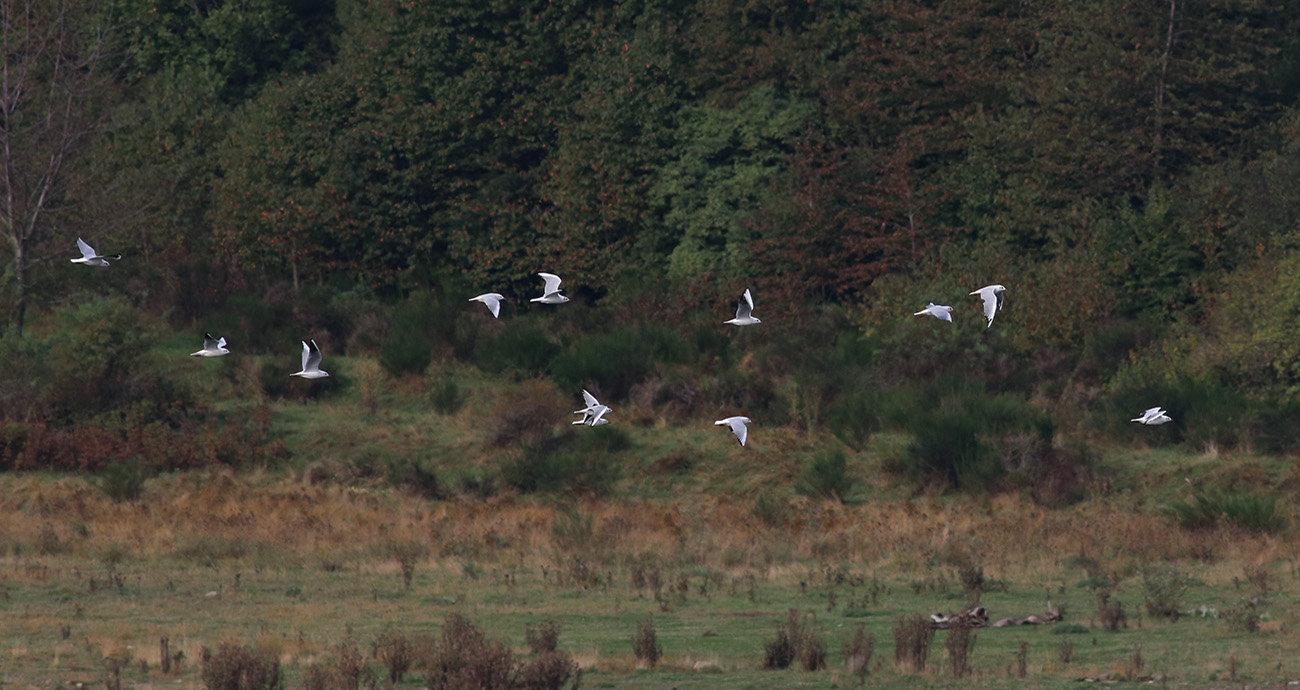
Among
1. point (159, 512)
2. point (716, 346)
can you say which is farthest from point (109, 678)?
point (716, 346)

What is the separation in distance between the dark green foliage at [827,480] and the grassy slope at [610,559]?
40cm

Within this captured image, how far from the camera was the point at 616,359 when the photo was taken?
138 feet

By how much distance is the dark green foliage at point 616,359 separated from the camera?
1631 inches

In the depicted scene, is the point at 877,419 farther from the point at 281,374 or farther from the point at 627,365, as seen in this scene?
the point at 281,374

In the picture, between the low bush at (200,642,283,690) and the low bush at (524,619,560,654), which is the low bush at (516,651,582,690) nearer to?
the low bush at (524,619,560,654)

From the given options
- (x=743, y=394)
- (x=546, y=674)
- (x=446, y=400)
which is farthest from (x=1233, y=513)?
(x=446, y=400)

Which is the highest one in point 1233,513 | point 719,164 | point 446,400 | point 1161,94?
point 1161,94

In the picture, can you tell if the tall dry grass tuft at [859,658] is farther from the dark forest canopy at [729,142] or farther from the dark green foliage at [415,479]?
the dark forest canopy at [729,142]

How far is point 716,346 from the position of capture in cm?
4341

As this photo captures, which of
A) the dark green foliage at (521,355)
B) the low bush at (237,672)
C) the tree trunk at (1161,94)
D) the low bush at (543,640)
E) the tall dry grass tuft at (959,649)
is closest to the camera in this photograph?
the low bush at (237,672)

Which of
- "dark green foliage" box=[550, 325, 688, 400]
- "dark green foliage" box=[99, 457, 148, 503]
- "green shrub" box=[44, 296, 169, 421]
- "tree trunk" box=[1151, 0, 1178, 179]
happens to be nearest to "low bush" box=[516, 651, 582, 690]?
"dark green foliage" box=[99, 457, 148, 503]

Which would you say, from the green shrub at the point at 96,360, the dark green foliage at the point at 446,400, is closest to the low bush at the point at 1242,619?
the dark green foliage at the point at 446,400

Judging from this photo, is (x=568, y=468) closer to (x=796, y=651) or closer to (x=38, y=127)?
(x=38, y=127)

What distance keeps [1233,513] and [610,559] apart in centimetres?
1029
